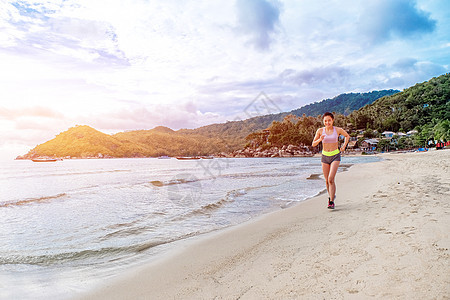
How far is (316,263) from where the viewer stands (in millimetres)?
3086

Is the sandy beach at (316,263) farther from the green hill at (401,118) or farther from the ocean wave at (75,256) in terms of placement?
the green hill at (401,118)

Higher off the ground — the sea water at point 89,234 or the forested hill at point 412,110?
the forested hill at point 412,110

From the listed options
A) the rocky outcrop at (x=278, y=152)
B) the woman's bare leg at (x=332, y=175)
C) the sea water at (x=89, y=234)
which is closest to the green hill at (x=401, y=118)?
the rocky outcrop at (x=278, y=152)

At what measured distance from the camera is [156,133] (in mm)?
174500

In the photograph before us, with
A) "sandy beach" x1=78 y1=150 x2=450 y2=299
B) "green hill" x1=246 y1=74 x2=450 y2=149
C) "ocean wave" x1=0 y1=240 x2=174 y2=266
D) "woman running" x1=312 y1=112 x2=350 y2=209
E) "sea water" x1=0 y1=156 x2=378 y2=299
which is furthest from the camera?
"green hill" x1=246 y1=74 x2=450 y2=149

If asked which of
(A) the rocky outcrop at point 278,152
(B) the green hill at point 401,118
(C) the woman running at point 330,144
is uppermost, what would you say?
(B) the green hill at point 401,118

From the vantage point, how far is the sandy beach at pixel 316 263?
2.38m

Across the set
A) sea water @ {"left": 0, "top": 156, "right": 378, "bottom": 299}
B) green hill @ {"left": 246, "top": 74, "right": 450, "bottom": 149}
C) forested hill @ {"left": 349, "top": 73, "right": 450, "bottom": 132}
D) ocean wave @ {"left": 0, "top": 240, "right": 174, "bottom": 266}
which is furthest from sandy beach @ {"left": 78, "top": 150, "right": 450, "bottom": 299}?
forested hill @ {"left": 349, "top": 73, "right": 450, "bottom": 132}

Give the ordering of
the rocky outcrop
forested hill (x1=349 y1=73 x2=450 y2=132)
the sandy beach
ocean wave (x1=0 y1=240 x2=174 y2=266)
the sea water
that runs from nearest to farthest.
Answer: the sandy beach < the sea water < ocean wave (x1=0 y1=240 x2=174 y2=266) < forested hill (x1=349 y1=73 x2=450 y2=132) < the rocky outcrop

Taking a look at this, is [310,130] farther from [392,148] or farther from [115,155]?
[115,155]

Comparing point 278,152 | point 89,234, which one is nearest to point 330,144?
point 89,234

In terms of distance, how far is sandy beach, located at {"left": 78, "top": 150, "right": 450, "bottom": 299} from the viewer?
238 cm

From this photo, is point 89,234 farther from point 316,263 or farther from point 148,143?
point 148,143

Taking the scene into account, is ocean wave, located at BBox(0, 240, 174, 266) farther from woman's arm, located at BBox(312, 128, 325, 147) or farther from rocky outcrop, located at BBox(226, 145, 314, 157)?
rocky outcrop, located at BBox(226, 145, 314, 157)
